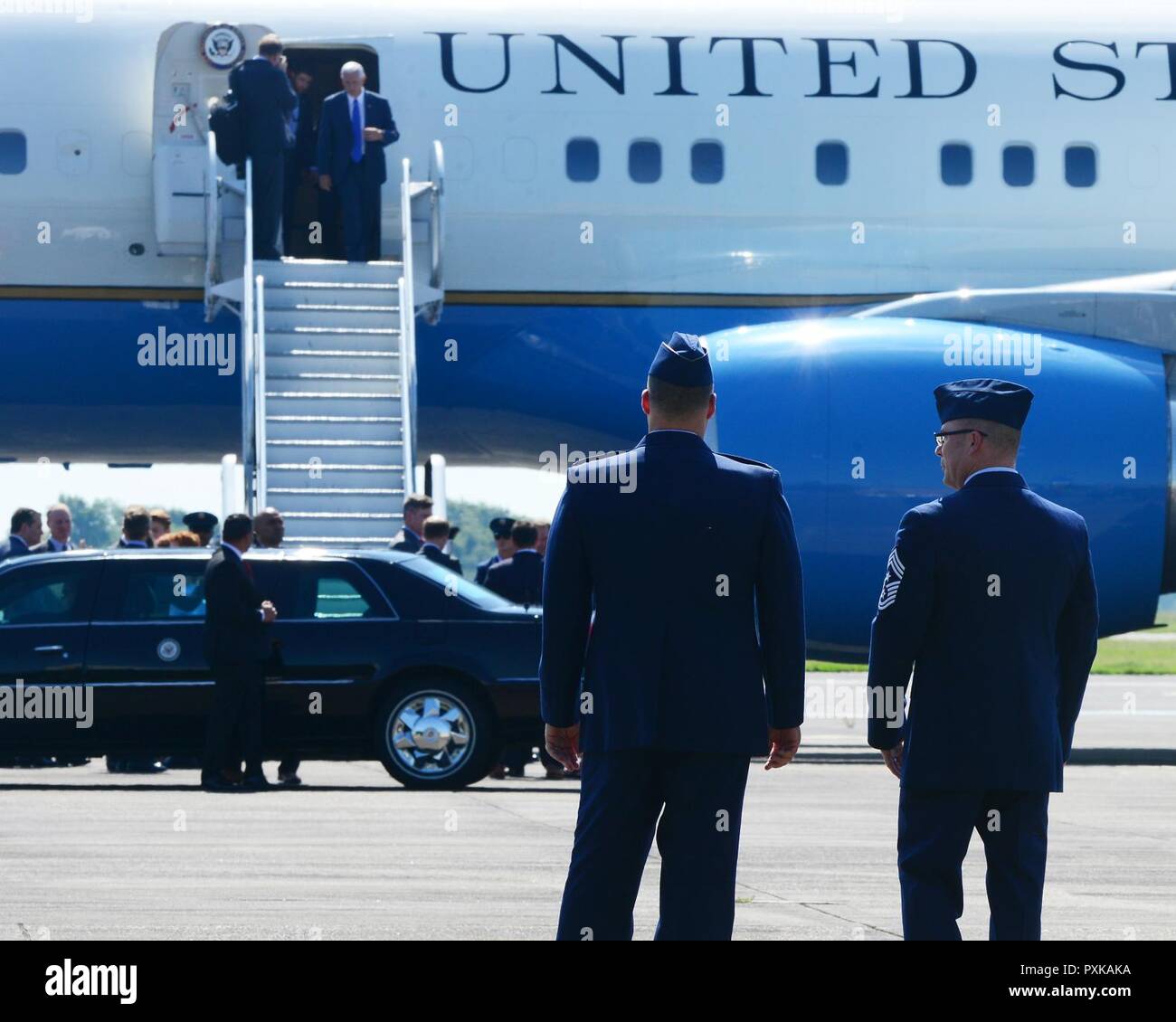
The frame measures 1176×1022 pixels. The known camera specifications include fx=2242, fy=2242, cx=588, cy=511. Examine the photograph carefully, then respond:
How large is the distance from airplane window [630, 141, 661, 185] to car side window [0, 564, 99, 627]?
5.64 metres

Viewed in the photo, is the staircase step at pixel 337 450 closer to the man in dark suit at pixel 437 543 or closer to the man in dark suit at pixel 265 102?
the man in dark suit at pixel 437 543

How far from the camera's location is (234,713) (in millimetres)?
12602

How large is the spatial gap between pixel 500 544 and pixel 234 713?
401 centimetres

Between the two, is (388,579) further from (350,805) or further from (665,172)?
(665,172)

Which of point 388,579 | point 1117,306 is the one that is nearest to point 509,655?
point 388,579

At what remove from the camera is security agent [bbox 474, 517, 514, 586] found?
16047 millimetres

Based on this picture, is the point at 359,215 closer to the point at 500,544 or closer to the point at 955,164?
the point at 500,544

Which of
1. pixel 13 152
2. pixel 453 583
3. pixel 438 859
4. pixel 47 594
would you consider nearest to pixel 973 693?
pixel 438 859

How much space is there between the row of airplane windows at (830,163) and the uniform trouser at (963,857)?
11350 millimetres

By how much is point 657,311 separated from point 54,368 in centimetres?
448

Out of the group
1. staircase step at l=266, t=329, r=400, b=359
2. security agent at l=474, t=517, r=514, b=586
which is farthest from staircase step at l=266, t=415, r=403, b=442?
security agent at l=474, t=517, r=514, b=586

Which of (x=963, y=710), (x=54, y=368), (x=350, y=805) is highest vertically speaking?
(x=54, y=368)
